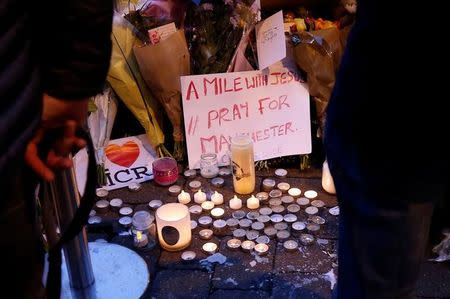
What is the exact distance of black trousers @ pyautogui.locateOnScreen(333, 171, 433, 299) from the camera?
1339 mm

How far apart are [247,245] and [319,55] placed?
0.99 meters

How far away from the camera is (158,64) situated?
2.78 metres

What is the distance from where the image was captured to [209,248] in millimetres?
2438

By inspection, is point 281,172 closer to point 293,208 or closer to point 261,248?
point 293,208

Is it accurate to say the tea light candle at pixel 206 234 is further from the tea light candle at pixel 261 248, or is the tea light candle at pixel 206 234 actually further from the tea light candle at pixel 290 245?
the tea light candle at pixel 290 245

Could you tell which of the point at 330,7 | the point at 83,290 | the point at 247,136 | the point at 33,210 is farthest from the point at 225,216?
the point at 33,210

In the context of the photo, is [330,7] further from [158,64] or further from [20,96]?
[20,96]

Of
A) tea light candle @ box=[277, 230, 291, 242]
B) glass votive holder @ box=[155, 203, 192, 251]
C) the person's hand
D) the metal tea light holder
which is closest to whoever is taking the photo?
the person's hand

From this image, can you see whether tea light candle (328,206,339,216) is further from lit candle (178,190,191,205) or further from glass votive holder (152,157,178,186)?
glass votive holder (152,157,178,186)

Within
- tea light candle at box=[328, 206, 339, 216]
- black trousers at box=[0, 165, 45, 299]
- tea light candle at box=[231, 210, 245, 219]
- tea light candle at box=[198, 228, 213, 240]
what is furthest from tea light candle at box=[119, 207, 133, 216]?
black trousers at box=[0, 165, 45, 299]

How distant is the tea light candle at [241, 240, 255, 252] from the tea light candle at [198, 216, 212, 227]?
0.72 ft

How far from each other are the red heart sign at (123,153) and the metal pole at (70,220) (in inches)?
36.6

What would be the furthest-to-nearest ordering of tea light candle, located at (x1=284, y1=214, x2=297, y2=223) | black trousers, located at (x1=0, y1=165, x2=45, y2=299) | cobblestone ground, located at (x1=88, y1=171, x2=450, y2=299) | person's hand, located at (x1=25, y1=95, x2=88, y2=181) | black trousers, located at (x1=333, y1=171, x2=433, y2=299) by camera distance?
tea light candle, located at (x1=284, y1=214, x2=297, y2=223)
cobblestone ground, located at (x1=88, y1=171, x2=450, y2=299)
black trousers, located at (x1=333, y1=171, x2=433, y2=299)
person's hand, located at (x1=25, y1=95, x2=88, y2=181)
black trousers, located at (x1=0, y1=165, x2=45, y2=299)

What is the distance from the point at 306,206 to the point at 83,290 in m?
1.10
